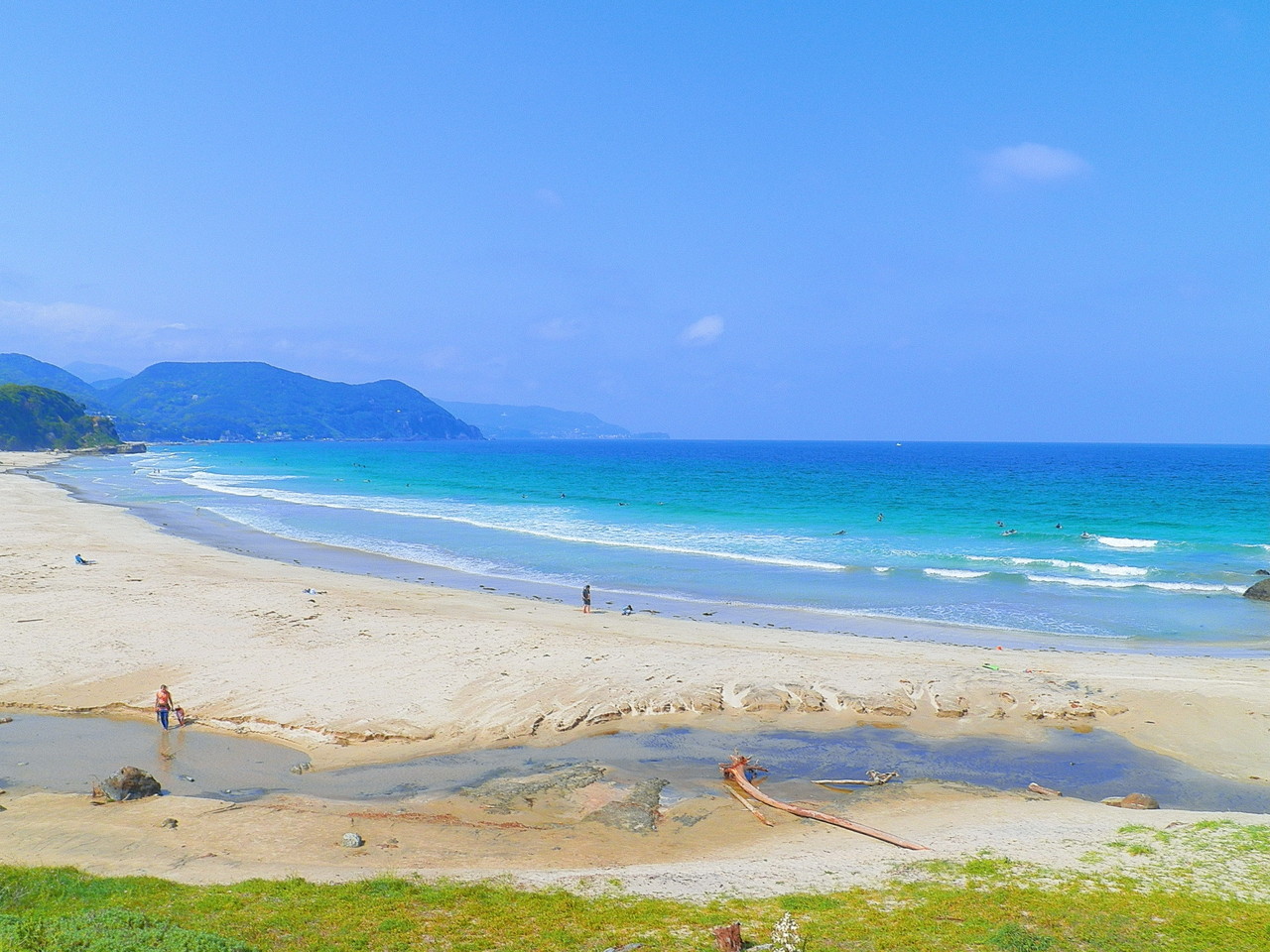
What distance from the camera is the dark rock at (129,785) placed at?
1273 centimetres

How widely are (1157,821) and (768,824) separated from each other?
6.28 meters

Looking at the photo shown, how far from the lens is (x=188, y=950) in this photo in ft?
25.1

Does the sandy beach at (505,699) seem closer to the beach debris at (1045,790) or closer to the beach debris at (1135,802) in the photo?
the beach debris at (1045,790)

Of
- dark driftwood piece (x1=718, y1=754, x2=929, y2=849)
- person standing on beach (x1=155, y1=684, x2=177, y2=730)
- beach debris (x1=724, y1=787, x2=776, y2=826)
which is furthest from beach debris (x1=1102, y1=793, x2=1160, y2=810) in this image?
person standing on beach (x1=155, y1=684, x2=177, y2=730)

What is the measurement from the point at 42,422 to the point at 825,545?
166409 mm

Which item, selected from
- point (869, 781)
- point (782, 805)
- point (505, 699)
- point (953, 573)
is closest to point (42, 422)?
point (953, 573)

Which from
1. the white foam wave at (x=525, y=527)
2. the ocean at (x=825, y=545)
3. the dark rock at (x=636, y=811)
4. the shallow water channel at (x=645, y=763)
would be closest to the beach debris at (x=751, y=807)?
the shallow water channel at (x=645, y=763)

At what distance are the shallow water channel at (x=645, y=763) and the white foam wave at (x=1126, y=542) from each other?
36.1 meters

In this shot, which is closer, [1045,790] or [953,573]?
[1045,790]

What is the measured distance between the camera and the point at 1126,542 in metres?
48.9

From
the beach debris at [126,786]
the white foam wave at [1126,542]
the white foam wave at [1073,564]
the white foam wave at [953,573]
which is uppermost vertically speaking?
the white foam wave at [1126,542]

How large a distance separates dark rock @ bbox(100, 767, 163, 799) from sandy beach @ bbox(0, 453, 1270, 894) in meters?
0.30

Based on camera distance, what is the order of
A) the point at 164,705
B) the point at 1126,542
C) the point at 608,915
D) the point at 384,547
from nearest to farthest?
1. the point at 608,915
2. the point at 164,705
3. the point at 384,547
4. the point at 1126,542

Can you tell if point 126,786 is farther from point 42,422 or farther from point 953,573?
point 42,422
